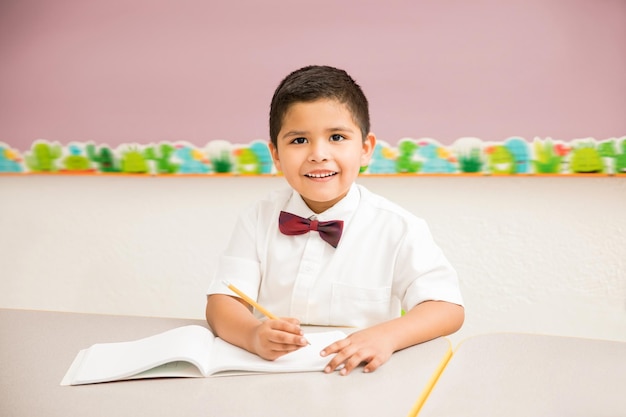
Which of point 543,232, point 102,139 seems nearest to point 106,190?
point 102,139

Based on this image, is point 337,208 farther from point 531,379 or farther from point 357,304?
point 531,379

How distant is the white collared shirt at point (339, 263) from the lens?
1341 millimetres

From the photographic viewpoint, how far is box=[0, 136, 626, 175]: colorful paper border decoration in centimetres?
194

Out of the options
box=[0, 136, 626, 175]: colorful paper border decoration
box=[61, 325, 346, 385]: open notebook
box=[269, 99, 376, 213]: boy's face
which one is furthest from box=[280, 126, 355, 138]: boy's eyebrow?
box=[0, 136, 626, 175]: colorful paper border decoration

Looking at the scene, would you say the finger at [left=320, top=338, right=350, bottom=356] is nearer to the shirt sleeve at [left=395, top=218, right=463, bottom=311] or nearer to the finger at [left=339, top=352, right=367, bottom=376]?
the finger at [left=339, top=352, right=367, bottom=376]

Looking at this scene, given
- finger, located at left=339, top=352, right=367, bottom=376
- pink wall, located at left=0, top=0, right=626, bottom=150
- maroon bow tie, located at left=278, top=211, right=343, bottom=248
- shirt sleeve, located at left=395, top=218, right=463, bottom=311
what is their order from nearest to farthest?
finger, located at left=339, top=352, right=367, bottom=376 < shirt sleeve, located at left=395, top=218, right=463, bottom=311 < maroon bow tie, located at left=278, top=211, right=343, bottom=248 < pink wall, located at left=0, top=0, right=626, bottom=150

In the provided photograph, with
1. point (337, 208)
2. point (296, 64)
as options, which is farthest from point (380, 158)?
point (337, 208)

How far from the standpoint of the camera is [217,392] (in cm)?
92

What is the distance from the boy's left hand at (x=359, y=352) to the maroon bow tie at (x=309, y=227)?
334mm

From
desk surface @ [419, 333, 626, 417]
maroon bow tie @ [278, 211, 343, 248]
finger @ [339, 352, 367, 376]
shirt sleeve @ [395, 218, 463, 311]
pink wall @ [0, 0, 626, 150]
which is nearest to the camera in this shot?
desk surface @ [419, 333, 626, 417]

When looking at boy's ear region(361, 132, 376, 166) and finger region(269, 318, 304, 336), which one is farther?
boy's ear region(361, 132, 376, 166)

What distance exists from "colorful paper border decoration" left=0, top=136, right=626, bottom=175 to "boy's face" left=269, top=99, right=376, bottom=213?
760mm

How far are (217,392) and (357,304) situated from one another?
491 mm

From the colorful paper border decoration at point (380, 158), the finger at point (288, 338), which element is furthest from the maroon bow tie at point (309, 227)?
the colorful paper border decoration at point (380, 158)
